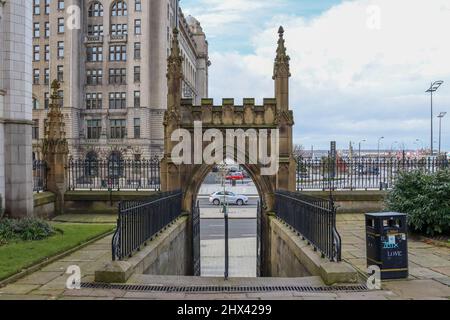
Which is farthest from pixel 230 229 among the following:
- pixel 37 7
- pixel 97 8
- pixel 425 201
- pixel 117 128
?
pixel 37 7

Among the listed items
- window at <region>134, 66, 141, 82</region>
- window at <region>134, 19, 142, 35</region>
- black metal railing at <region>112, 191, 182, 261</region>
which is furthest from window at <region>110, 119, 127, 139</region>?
black metal railing at <region>112, 191, 182, 261</region>

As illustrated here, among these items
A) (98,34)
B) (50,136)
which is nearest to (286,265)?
(50,136)

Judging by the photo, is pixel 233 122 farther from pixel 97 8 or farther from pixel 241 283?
pixel 97 8

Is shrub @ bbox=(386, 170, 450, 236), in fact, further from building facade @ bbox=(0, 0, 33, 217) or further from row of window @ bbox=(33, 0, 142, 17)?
row of window @ bbox=(33, 0, 142, 17)

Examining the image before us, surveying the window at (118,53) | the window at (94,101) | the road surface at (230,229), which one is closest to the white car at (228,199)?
the road surface at (230,229)

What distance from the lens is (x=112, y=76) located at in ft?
211

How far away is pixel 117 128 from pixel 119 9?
17.2 meters

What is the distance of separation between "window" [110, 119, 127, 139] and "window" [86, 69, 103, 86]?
647 cm

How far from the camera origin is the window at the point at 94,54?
64125 millimetres

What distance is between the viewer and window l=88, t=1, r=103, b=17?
6384 centimetres

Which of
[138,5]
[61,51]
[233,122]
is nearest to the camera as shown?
[233,122]

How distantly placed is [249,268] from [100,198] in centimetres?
645

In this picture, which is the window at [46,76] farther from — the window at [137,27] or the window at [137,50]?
the window at [137,27]

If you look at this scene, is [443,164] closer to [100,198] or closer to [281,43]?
[281,43]
